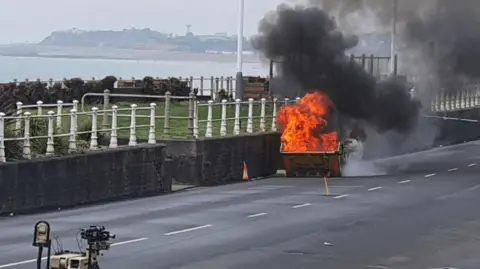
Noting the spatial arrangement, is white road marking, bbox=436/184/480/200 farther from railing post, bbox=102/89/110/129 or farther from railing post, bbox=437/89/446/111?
railing post, bbox=437/89/446/111

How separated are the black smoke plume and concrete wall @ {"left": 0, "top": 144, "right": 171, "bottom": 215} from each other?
9333mm

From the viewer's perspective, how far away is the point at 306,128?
2783 centimetres

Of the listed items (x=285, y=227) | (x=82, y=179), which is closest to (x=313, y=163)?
(x=82, y=179)

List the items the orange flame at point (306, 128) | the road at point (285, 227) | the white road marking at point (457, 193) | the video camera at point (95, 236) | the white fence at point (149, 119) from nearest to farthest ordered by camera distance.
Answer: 1. the video camera at point (95, 236)
2. the road at point (285, 227)
3. the white fence at point (149, 119)
4. the white road marking at point (457, 193)
5. the orange flame at point (306, 128)

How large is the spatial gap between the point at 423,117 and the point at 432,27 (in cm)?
816

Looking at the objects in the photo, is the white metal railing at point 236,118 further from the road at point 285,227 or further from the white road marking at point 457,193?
the white road marking at point 457,193

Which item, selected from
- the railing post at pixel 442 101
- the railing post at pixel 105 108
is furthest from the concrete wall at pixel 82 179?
the railing post at pixel 442 101

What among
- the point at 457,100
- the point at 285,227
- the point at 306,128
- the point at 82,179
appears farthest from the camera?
the point at 457,100

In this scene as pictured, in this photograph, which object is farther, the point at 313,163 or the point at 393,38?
the point at 393,38

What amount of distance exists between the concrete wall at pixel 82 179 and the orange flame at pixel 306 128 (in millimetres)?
5523

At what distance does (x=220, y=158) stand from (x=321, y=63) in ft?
22.7

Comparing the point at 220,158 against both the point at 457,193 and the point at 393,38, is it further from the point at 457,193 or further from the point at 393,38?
the point at 393,38

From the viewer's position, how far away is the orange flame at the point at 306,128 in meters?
27.5

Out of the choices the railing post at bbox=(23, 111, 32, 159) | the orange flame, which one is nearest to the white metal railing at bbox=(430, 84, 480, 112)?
the orange flame
